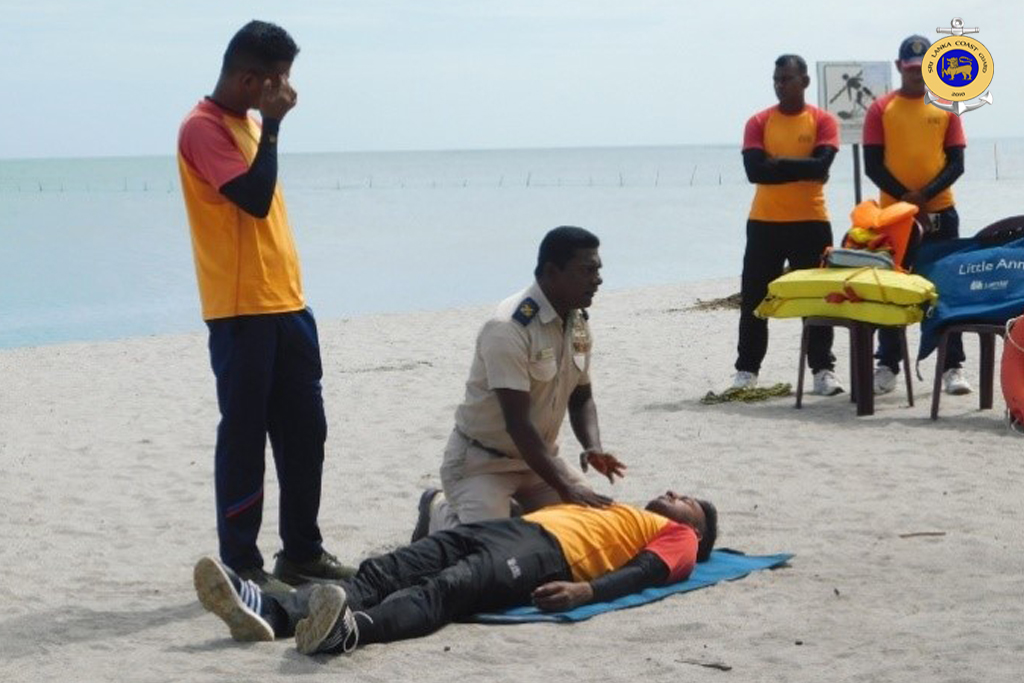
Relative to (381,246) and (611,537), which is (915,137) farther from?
(381,246)

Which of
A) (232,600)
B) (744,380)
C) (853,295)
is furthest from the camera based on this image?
(744,380)

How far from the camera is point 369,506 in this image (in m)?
8.24

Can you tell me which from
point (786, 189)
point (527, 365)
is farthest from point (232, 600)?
point (786, 189)

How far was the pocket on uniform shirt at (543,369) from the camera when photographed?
6.52 meters

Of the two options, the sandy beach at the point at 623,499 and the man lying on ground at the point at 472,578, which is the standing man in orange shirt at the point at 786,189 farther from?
the man lying on ground at the point at 472,578

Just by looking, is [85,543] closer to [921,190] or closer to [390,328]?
[921,190]

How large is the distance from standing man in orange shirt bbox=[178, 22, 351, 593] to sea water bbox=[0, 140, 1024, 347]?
1277 cm

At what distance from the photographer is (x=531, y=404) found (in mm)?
6621

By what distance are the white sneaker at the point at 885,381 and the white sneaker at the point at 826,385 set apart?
8.4 inches

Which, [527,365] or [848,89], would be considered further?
[848,89]

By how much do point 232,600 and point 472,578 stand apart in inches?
30.2

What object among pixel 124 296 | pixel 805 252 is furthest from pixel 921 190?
pixel 124 296

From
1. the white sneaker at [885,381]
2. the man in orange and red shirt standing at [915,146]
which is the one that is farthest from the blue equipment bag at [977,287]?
the white sneaker at [885,381]

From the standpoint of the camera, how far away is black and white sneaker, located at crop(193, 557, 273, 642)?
566 centimetres
